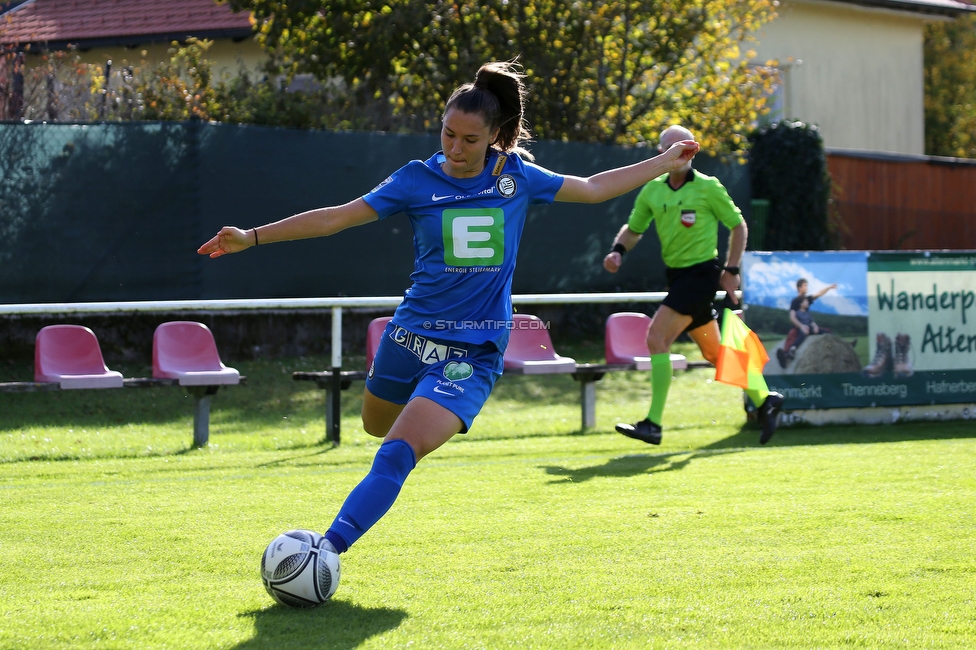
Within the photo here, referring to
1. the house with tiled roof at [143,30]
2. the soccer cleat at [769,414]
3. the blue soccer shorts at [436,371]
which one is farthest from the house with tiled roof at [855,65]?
the blue soccer shorts at [436,371]

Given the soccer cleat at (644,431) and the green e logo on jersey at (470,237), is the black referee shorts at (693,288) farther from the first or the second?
the green e logo on jersey at (470,237)

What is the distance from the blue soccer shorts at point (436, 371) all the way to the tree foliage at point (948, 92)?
1304 inches

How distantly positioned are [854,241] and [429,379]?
16.1m

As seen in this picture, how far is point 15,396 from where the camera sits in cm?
1089

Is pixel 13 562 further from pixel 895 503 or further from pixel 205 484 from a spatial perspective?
pixel 895 503

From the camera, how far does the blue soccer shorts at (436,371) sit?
4582mm

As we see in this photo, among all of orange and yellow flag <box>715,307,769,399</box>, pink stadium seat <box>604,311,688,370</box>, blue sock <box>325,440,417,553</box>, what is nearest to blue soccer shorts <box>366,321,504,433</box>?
blue sock <box>325,440,417,553</box>

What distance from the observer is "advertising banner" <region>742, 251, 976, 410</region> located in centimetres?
1003

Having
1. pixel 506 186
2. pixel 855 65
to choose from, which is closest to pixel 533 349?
pixel 506 186

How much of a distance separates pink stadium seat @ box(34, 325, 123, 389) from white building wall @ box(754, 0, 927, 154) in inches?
751

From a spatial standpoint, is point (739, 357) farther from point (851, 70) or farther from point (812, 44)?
point (851, 70)

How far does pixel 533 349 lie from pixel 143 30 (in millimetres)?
15026

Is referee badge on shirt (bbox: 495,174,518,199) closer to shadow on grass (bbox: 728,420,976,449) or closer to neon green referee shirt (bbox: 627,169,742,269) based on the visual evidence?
neon green referee shirt (bbox: 627,169,742,269)

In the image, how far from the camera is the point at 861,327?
10141 millimetres
